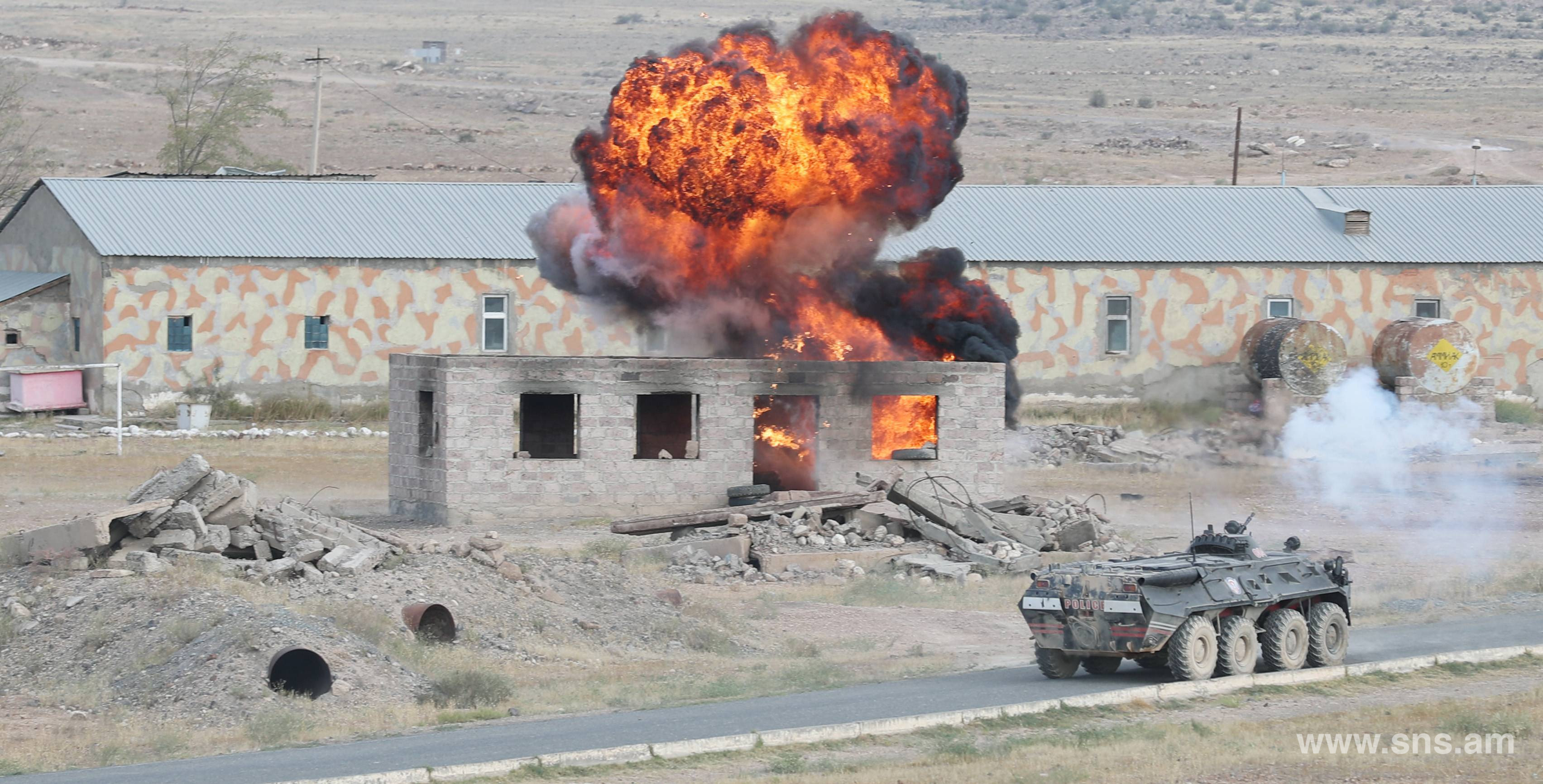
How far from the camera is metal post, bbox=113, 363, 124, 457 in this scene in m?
47.2

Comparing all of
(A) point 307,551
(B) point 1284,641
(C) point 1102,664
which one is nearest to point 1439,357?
(B) point 1284,641

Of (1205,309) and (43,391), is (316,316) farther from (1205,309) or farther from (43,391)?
(1205,309)

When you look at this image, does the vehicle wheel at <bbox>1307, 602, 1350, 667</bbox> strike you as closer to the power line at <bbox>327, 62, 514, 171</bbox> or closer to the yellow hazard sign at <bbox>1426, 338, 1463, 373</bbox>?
the yellow hazard sign at <bbox>1426, 338, 1463, 373</bbox>

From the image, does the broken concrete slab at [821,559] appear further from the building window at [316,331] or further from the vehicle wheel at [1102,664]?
the building window at [316,331]

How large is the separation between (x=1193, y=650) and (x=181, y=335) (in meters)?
36.9

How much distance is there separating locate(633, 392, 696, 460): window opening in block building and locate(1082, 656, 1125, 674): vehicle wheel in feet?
57.6

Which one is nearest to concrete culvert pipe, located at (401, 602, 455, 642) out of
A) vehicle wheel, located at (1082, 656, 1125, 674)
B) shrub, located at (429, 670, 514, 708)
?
shrub, located at (429, 670, 514, 708)

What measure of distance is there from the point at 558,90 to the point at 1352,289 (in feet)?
239

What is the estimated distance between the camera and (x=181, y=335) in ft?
177

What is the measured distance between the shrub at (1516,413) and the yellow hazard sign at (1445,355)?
9.14 feet

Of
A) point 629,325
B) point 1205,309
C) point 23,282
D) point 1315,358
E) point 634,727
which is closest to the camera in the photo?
point 634,727

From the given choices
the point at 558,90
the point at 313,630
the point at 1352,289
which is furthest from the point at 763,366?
the point at 558,90

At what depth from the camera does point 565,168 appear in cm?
9525

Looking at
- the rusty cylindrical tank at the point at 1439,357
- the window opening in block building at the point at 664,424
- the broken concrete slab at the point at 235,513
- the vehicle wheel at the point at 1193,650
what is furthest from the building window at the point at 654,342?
the vehicle wheel at the point at 1193,650
